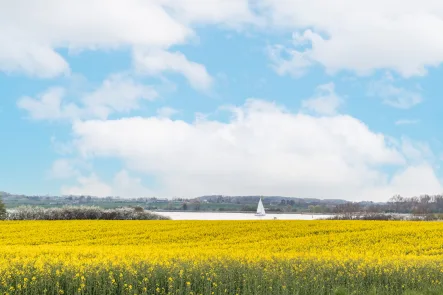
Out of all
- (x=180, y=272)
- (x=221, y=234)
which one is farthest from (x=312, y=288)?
(x=221, y=234)

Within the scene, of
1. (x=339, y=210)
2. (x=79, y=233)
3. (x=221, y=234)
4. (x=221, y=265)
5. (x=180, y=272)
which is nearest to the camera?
(x=180, y=272)

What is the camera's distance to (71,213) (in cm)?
4100

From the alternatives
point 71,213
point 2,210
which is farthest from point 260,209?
point 2,210

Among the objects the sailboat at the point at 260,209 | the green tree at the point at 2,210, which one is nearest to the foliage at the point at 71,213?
the green tree at the point at 2,210

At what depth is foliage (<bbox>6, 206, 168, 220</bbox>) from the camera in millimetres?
40531

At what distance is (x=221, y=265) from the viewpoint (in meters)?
11.9

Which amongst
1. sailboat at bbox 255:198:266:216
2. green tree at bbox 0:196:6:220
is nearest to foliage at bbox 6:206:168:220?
green tree at bbox 0:196:6:220

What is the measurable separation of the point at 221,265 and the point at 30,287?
4.53 meters

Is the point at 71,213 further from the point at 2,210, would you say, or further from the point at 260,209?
the point at 260,209

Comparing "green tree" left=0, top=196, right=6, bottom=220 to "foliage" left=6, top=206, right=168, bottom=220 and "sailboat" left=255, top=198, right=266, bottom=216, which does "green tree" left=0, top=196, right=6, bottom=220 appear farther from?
"sailboat" left=255, top=198, right=266, bottom=216

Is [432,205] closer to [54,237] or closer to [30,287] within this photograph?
[54,237]

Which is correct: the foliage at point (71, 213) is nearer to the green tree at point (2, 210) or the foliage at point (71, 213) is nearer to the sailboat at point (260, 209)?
the green tree at point (2, 210)

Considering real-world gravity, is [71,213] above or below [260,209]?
below

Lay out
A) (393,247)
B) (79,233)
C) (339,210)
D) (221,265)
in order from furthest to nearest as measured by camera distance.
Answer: (339,210), (79,233), (393,247), (221,265)
